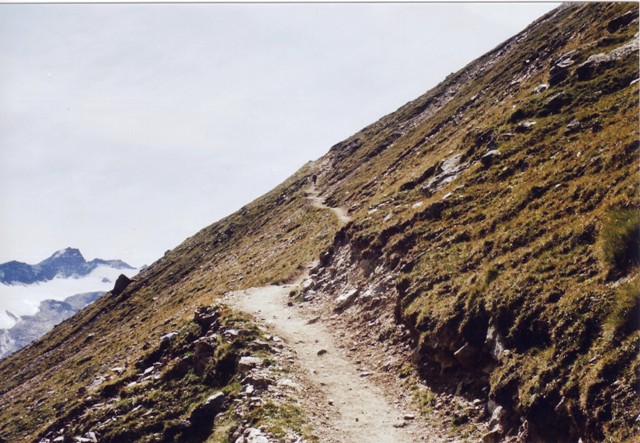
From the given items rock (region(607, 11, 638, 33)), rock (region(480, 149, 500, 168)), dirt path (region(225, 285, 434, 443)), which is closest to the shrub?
dirt path (region(225, 285, 434, 443))

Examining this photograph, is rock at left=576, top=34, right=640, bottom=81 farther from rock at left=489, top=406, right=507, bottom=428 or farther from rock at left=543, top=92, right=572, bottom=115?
rock at left=489, top=406, right=507, bottom=428

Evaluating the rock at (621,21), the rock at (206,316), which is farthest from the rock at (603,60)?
the rock at (206,316)

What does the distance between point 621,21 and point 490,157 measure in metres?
19.6

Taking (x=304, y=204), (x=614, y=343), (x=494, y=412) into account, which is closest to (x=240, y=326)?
(x=494, y=412)

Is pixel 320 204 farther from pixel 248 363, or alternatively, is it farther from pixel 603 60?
pixel 248 363

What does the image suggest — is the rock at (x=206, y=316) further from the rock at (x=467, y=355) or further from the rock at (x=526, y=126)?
the rock at (x=526, y=126)

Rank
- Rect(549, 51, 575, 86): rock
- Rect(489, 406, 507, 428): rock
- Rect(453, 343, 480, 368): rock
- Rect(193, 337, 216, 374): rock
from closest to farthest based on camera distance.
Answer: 1. Rect(489, 406, 507, 428): rock
2. Rect(453, 343, 480, 368): rock
3. Rect(193, 337, 216, 374): rock
4. Rect(549, 51, 575, 86): rock

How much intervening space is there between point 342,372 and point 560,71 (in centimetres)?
3078

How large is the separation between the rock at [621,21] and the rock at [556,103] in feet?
38.0

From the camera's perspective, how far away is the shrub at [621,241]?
13.0m

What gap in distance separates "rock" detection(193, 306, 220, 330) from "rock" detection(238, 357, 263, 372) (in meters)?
7.28

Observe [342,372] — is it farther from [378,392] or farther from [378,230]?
[378,230]

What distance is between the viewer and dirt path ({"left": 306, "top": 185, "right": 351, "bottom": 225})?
50694 millimetres

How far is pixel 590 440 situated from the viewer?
→ 33.2 ft
